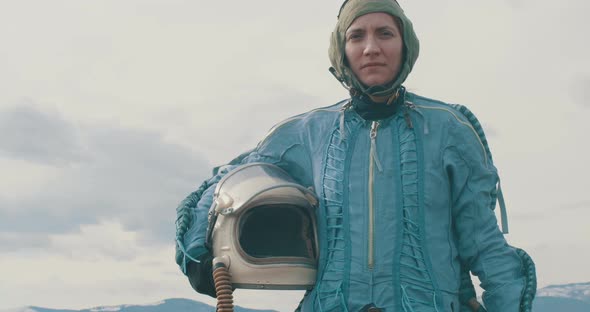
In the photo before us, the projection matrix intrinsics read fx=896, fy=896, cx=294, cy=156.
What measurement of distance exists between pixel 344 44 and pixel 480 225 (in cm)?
150

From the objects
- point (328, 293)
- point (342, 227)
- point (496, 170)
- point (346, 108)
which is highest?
point (346, 108)

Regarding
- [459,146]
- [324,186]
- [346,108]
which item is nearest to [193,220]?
[324,186]

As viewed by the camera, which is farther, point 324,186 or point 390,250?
point 324,186

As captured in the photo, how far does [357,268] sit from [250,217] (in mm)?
858

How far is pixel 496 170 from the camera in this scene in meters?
6.04

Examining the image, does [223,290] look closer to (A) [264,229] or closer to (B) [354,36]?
(A) [264,229]

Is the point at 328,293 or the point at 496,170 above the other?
the point at 496,170

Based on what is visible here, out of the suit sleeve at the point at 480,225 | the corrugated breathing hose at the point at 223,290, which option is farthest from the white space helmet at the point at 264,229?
the suit sleeve at the point at 480,225

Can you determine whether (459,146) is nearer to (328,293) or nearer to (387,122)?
(387,122)

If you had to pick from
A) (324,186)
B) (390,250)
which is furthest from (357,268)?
(324,186)

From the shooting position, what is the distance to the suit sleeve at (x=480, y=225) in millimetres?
5594

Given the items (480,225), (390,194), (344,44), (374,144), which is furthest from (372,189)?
(344,44)

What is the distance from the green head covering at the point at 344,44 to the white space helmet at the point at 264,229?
780mm

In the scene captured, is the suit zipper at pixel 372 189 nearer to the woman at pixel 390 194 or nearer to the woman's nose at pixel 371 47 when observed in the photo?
the woman at pixel 390 194
